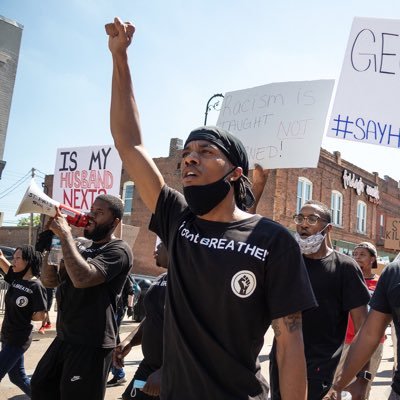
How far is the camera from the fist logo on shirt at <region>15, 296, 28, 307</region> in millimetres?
5445

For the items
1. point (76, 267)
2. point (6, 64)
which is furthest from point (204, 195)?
point (6, 64)

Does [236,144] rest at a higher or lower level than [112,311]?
higher

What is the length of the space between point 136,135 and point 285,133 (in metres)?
2.68

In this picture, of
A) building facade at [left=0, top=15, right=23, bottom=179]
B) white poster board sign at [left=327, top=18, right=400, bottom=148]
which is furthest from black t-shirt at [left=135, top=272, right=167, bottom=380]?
building facade at [left=0, top=15, right=23, bottom=179]

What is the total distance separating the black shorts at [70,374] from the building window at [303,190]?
21.9 m

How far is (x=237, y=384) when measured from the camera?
197cm

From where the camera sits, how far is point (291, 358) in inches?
79.0

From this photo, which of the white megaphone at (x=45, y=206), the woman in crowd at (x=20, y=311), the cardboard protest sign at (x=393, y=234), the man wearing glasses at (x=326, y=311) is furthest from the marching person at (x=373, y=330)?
the cardboard protest sign at (x=393, y=234)

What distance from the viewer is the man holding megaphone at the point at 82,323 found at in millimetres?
3514

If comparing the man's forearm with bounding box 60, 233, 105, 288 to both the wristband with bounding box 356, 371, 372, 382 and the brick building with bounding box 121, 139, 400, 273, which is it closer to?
the wristband with bounding box 356, 371, 372, 382

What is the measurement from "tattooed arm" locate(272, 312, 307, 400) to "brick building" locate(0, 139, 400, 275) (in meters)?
21.2

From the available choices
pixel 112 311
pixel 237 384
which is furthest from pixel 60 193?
pixel 237 384

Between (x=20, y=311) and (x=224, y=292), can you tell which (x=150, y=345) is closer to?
(x=224, y=292)

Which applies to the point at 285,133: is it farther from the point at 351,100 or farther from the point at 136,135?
the point at 136,135
